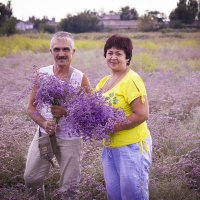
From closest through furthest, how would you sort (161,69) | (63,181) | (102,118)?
(102,118) → (63,181) → (161,69)

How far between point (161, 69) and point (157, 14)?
49283 mm

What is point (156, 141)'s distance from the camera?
15.5ft

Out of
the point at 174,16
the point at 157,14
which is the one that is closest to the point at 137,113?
the point at 174,16

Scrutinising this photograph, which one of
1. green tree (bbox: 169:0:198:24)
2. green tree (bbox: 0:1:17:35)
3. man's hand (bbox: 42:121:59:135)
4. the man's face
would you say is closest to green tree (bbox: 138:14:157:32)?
green tree (bbox: 169:0:198:24)

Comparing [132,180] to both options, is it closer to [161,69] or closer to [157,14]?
[161,69]

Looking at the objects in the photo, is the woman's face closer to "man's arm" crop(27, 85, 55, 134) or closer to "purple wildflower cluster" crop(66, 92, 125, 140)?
"purple wildflower cluster" crop(66, 92, 125, 140)

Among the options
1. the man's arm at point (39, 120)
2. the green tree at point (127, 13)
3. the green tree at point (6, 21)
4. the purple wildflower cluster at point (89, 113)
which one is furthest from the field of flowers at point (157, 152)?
the green tree at point (127, 13)

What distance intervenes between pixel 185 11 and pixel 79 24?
1301 cm

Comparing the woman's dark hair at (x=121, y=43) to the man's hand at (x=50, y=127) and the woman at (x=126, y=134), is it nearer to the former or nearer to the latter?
the woman at (x=126, y=134)

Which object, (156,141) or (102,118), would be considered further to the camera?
(156,141)

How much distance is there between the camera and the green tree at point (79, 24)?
1516 inches

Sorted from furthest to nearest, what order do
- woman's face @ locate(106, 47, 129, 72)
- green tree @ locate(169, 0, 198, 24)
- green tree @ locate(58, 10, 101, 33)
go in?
green tree @ locate(58, 10, 101, 33), green tree @ locate(169, 0, 198, 24), woman's face @ locate(106, 47, 129, 72)

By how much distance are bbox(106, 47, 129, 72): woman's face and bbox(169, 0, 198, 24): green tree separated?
31713 mm

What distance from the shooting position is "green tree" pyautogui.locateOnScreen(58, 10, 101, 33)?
38.5m
